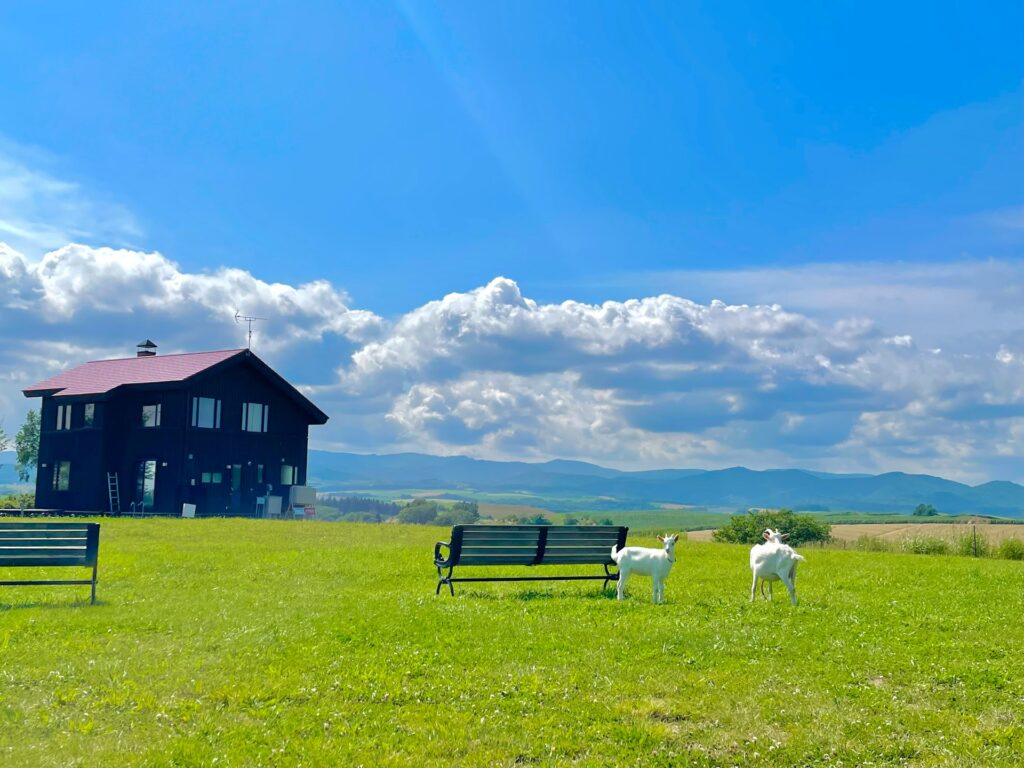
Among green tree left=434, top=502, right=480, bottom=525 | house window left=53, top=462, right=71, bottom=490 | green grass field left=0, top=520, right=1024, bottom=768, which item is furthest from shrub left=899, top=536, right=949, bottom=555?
house window left=53, top=462, right=71, bottom=490

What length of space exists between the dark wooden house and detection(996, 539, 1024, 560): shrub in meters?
33.4

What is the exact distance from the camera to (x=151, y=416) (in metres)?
46.6

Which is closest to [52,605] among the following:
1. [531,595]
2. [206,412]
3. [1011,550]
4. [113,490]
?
[531,595]

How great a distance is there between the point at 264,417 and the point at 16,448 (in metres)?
41.1

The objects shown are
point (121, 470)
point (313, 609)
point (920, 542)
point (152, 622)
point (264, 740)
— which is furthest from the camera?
point (121, 470)

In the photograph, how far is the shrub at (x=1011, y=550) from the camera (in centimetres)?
2607

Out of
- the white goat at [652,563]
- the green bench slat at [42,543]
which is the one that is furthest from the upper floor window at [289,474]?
the white goat at [652,563]

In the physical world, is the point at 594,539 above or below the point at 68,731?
above

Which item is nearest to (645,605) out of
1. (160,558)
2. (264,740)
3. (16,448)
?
(264,740)

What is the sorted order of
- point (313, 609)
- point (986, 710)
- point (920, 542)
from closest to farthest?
1. point (986, 710)
2. point (313, 609)
3. point (920, 542)

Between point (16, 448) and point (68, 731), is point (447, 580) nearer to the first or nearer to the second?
point (68, 731)

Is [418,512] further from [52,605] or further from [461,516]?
[52,605]

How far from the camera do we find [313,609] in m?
12.4

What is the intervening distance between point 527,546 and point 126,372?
132ft
